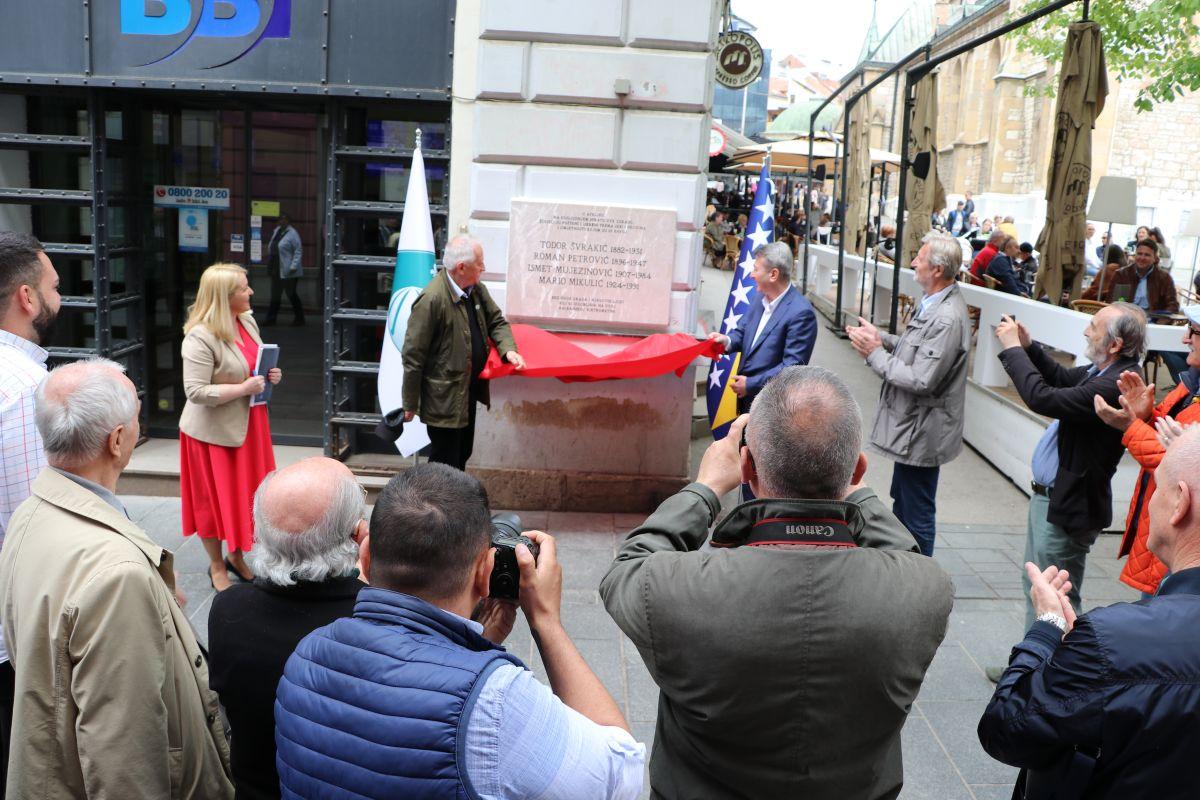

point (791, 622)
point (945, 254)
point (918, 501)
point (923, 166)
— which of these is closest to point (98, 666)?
point (791, 622)

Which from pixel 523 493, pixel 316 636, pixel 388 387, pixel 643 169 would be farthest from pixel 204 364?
pixel 316 636

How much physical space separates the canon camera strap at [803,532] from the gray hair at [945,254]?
12.3ft

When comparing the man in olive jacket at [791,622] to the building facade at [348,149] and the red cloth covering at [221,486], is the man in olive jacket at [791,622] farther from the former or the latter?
the building facade at [348,149]

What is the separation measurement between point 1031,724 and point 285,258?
7.32 metres

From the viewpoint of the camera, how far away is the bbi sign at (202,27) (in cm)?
718

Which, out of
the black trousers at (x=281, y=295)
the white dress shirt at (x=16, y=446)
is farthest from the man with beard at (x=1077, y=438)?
the black trousers at (x=281, y=295)

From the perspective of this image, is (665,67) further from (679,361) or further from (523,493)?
(523,493)

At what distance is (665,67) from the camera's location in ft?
22.7

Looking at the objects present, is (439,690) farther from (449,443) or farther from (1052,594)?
(449,443)

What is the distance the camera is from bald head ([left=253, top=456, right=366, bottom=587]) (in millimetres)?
2387

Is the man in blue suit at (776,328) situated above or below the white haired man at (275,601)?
above

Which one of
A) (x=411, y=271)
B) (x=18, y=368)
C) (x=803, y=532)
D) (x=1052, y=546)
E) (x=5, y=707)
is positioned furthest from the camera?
(x=411, y=271)

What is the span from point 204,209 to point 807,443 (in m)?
7.17

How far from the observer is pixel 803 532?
7.26ft
